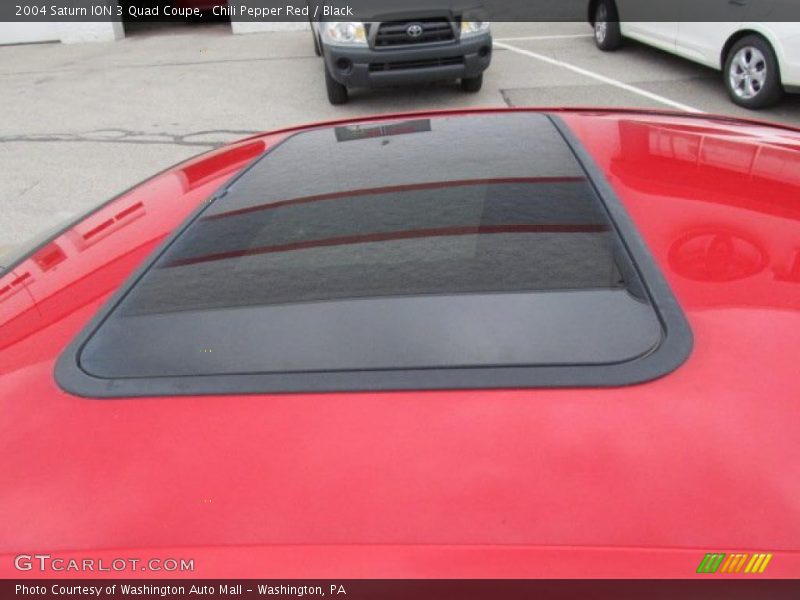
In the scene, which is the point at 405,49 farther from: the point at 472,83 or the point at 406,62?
the point at 472,83

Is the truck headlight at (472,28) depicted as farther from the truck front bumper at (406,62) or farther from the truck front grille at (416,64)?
the truck front grille at (416,64)

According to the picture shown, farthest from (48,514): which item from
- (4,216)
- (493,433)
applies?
(4,216)

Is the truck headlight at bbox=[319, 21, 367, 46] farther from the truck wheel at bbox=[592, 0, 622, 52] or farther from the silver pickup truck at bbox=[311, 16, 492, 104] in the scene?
the truck wheel at bbox=[592, 0, 622, 52]

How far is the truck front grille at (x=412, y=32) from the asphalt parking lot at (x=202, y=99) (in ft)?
2.46

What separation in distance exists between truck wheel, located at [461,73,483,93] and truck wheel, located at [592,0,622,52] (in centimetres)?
259

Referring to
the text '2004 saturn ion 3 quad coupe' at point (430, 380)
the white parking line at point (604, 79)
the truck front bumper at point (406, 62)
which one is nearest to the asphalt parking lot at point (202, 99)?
the white parking line at point (604, 79)

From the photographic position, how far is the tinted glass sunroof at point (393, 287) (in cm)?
111

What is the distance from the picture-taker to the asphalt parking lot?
6.06m

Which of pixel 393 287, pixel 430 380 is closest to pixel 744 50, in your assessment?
pixel 393 287

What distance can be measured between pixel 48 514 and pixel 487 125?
1.60 meters

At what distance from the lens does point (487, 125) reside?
205cm

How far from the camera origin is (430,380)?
1.07m

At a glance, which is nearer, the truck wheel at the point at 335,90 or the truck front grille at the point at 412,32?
the truck front grille at the point at 412,32
